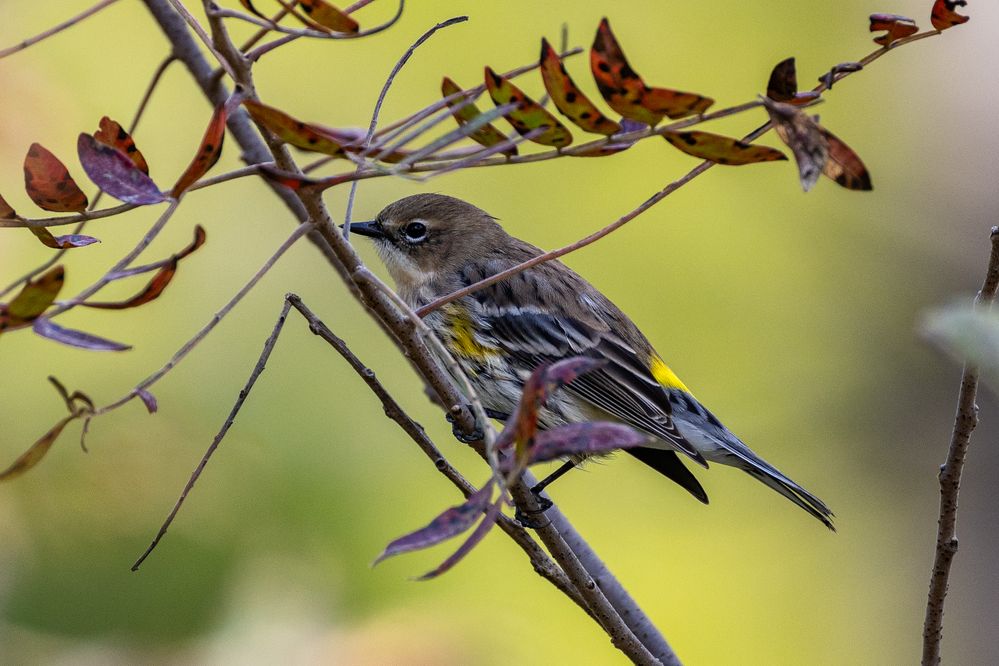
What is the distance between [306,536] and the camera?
11.8 ft

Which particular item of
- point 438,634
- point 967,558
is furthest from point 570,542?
point 967,558

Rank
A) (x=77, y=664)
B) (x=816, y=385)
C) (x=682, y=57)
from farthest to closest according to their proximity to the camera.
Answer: (x=816, y=385) < (x=682, y=57) < (x=77, y=664)

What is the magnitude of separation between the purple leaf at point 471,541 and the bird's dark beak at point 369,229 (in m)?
2.61

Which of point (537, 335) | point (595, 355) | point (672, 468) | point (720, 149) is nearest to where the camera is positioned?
point (720, 149)

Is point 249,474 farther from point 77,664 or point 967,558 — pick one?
point 967,558

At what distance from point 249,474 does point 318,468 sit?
27 cm

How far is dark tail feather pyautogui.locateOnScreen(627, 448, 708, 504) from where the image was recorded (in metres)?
3.18

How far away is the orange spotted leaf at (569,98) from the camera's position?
4.00 ft

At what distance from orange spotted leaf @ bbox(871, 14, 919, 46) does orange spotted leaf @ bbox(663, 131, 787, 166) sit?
0.31 m

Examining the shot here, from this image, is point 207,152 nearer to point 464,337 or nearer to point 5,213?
point 5,213

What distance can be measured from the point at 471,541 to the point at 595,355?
2458 millimetres

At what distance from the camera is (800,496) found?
3.04 metres

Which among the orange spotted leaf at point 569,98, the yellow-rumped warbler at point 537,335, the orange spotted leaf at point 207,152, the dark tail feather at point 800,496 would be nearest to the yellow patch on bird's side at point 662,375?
the yellow-rumped warbler at point 537,335

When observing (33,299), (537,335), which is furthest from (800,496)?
(33,299)
